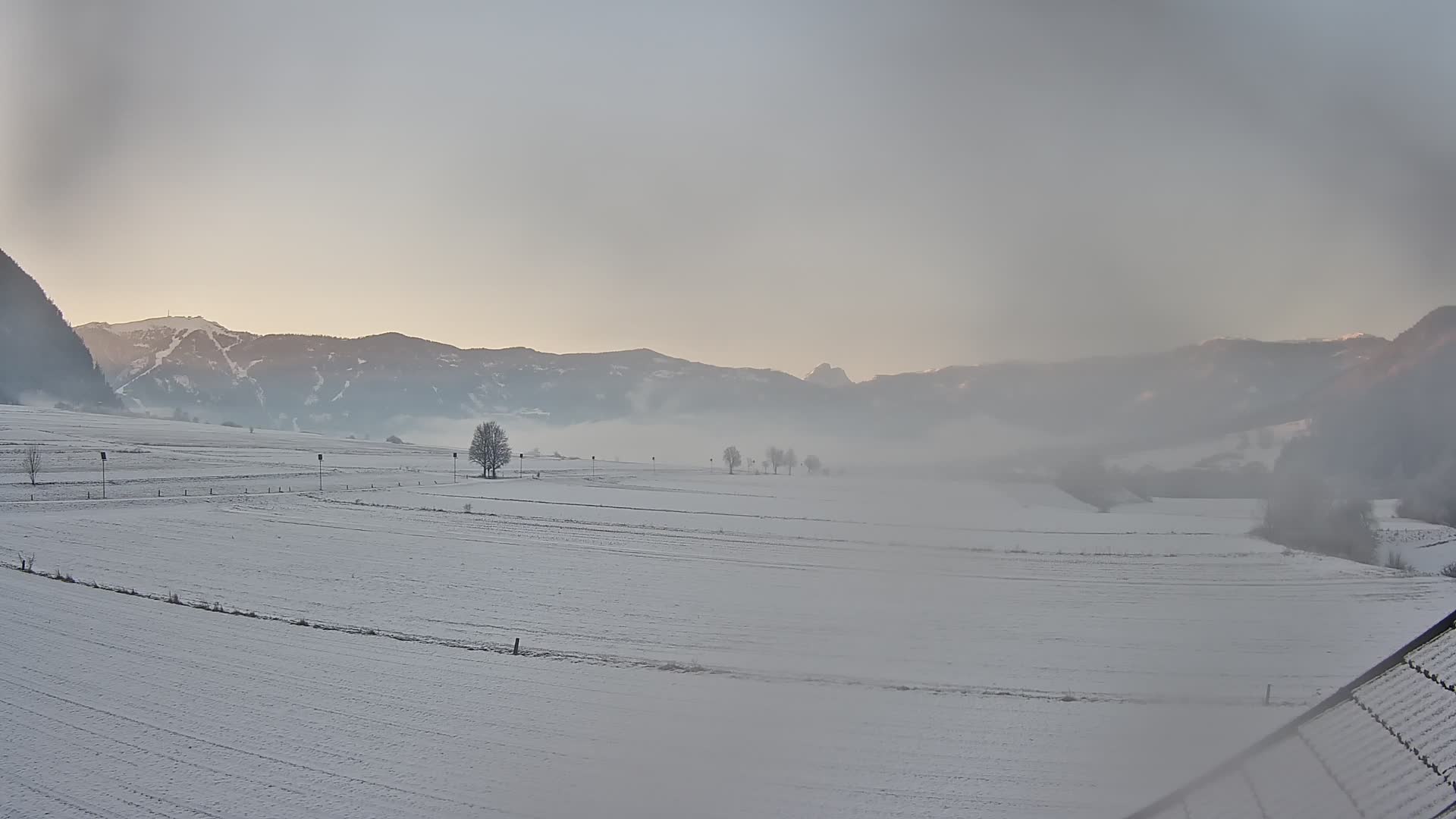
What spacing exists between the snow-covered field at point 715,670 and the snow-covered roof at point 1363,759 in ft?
3.76

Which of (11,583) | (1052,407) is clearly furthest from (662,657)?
(11,583)

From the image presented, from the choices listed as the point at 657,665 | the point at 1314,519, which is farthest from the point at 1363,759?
the point at 657,665

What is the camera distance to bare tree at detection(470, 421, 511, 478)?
7456 cm

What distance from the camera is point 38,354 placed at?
473 ft

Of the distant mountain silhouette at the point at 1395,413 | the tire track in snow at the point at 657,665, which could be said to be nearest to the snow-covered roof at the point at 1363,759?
the distant mountain silhouette at the point at 1395,413

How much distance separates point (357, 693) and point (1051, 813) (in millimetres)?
10597

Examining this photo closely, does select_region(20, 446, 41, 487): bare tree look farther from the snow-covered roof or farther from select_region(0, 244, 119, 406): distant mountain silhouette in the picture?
select_region(0, 244, 119, 406): distant mountain silhouette

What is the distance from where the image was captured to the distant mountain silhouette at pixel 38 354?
136m

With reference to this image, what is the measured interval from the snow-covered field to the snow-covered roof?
115 cm

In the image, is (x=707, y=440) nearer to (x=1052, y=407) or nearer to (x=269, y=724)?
(x=269, y=724)

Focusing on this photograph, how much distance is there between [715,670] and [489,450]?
6533 cm

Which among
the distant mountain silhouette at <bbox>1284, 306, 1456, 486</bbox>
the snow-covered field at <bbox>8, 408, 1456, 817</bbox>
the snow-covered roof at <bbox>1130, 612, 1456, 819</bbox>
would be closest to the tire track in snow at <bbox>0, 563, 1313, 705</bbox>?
the snow-covered field at <bbox>8, 408, 1456, 817</bbox>

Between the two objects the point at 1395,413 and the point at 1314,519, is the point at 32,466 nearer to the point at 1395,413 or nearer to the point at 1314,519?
the point at 1314,519

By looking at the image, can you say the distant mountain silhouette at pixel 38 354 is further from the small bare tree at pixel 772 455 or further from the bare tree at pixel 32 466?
the small bare tree at pixel 772 455
